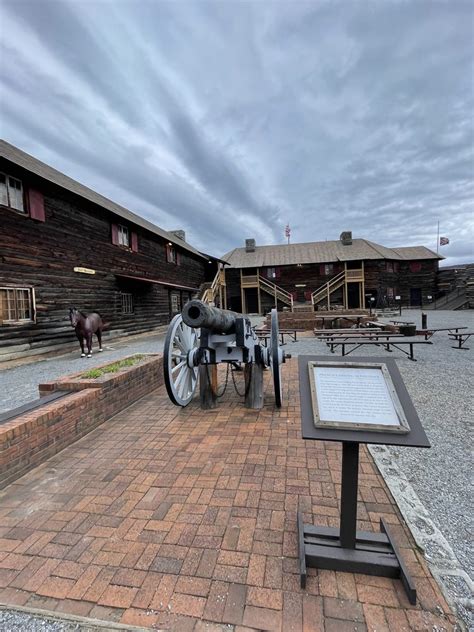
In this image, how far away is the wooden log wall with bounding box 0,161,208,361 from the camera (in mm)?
8930

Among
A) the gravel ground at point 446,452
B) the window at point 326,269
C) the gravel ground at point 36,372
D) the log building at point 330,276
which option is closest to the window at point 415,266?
the log building at point 330,276

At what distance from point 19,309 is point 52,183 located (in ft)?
13.8

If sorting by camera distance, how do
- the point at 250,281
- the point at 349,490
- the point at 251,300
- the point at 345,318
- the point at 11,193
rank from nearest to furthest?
the point at 349,490 → the point at 11,193 → the point at 345,318 → the point at 250,281 → the point at 251,300

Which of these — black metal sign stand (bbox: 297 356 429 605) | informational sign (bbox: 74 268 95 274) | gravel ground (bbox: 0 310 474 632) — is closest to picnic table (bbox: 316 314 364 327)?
gravel ground (bbox: 0 310 474 632)

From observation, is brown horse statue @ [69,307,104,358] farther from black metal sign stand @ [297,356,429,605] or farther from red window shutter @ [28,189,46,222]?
black metal sign stand @ [297,356,429,605]

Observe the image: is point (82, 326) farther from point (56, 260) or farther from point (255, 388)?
point (255, 388)

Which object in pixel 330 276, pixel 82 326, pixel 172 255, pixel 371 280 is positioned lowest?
pixel 82 326

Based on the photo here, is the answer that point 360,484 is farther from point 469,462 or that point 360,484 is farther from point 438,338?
point 438,338

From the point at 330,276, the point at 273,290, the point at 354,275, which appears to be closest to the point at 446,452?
the point at 273,290

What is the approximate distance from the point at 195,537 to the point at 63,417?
2.20m

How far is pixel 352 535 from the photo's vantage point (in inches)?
71.6

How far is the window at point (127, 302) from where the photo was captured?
14.2 m

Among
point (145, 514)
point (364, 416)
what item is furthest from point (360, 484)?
point (145, 514)

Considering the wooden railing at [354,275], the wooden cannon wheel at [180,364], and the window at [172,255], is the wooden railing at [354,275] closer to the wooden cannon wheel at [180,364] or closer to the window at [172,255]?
the window at [172,255]
